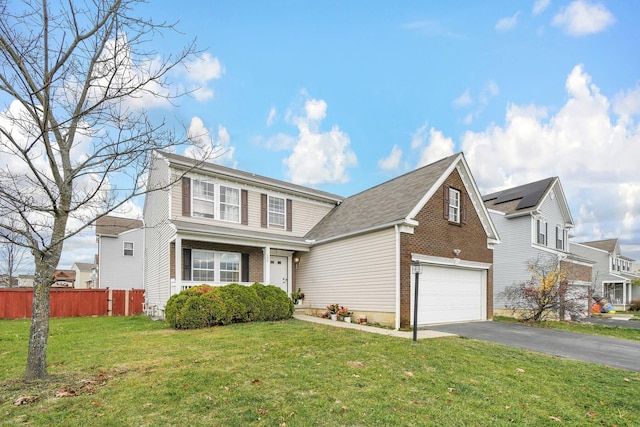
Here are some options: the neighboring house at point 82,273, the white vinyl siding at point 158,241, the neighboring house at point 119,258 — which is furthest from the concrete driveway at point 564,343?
the neighboring house at point 82,273

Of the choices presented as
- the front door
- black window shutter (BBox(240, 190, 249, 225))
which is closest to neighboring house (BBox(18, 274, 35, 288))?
black window shutter (BBox(240, 190, 249, 225))

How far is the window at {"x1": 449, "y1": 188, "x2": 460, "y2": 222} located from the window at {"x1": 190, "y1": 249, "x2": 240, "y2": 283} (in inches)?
361

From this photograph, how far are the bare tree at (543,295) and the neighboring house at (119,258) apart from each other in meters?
24.8

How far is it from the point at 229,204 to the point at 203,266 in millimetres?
2960

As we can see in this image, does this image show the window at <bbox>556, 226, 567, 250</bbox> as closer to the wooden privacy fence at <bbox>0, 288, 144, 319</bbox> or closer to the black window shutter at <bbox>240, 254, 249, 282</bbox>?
the black window shutter at <bbox>240, 254, 249, 282</bbox>

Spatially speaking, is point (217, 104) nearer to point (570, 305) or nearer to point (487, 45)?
point (487, 45)

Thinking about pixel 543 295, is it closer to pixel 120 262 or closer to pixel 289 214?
pixel 289 214

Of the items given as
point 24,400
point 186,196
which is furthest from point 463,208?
point 24,400

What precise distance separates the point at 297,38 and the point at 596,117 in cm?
1382

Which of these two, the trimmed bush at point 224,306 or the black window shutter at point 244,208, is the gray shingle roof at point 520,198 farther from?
the trimmed bush at point 224,306

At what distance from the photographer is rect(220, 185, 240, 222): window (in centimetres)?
1568

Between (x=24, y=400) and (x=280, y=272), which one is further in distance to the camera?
(x=280, y=272)

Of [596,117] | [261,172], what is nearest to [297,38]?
[261,172]

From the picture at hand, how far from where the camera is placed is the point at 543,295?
51.4 feet
